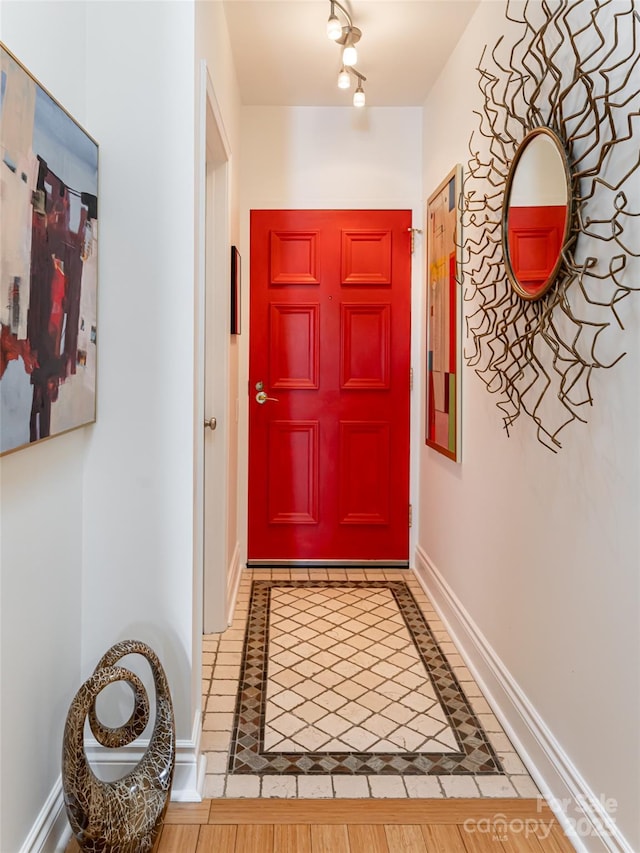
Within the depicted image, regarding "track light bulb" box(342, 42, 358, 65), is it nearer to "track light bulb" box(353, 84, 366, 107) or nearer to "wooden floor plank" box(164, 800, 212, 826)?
"track light bulb" box(353, 84, 366, 107)

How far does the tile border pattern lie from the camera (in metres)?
1.81

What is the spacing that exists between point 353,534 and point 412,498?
394 mm

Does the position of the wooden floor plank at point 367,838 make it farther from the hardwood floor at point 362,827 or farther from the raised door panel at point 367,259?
the raised door panel at point 367,259

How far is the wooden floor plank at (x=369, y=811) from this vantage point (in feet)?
5.28

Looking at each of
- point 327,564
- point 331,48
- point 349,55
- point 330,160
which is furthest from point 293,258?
point 327,564

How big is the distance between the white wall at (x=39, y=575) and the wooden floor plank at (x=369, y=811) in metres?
0.47

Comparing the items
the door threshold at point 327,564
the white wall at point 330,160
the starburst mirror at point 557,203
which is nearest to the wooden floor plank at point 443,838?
the starburst mirror at point 557,203

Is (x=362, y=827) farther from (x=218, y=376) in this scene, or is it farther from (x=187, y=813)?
(x=218, y=376)

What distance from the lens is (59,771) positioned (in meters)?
1.54

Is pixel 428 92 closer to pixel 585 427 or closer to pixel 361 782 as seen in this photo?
pixel 585 427

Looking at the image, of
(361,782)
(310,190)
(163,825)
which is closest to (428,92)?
(310,190)

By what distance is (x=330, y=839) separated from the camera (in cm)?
154

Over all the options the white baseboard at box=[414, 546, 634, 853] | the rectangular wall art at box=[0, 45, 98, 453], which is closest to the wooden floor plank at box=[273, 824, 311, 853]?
the white baseboard at box=[414, 546, 634, 853]

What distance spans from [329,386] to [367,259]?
2.42 ft
